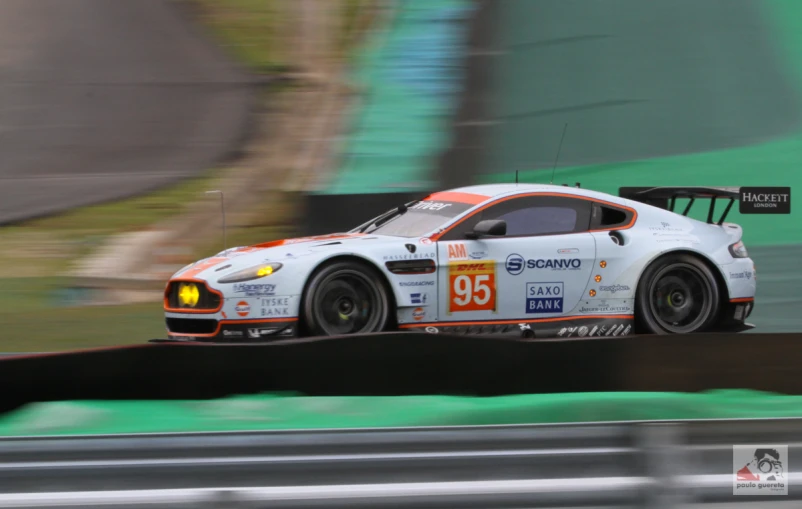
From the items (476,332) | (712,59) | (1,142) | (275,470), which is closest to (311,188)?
(1,142)

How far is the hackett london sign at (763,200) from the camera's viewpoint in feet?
25.3

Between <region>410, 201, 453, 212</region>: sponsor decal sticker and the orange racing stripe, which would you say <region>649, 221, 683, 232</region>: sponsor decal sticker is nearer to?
the orange racing stripe

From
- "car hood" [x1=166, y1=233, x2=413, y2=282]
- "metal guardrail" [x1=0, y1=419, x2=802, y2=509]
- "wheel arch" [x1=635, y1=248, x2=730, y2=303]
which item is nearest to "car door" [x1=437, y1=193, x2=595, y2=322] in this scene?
"car hood" [x1=166, y1=233, x2=413, y2=282]

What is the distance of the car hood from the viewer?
6992 mm

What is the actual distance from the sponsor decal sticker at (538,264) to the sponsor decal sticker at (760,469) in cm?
389

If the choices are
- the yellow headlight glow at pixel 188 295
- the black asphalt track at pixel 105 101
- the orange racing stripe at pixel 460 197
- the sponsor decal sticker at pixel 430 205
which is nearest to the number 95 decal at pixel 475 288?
the orange racing stripe at pixel 460 197

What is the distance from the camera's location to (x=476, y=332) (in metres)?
7.25

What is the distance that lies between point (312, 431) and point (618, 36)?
50.4 feet

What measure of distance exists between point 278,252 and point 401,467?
151 inches

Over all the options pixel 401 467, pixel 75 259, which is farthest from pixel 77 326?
pixel 401 467

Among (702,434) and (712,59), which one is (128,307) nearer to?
(702,434)

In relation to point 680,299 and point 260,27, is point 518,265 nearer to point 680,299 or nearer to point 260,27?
point 680,299

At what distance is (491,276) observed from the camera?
726 centimetres

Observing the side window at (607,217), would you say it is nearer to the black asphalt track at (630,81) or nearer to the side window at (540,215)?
the side window at (540,215)
